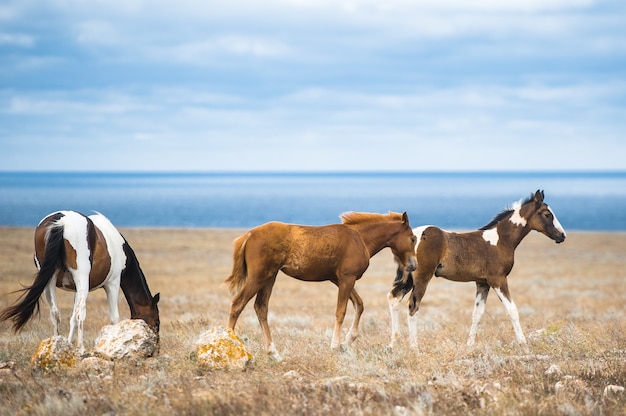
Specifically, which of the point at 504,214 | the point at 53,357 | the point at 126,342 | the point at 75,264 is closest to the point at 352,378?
the point at 126,342

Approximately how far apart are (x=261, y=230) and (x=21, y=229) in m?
47.2

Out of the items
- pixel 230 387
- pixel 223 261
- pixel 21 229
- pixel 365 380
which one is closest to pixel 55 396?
pixel 230 387

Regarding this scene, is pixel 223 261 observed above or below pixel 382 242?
below

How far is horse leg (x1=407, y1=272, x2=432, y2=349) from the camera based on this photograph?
34.9 ft

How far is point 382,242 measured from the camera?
10.7 metres

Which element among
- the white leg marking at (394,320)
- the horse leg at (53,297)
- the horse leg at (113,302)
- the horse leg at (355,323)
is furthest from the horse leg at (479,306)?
the horse leg at (53,297)

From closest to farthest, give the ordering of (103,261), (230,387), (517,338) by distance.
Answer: (230,387) < (103,261) < (517,338)

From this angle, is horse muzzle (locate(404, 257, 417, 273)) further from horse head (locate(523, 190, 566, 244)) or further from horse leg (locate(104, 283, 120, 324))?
horse leg (locate(104, 283, 120, 324))

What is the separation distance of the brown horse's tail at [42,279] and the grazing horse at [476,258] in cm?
536

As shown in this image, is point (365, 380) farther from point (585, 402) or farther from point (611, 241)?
point (611, 241)

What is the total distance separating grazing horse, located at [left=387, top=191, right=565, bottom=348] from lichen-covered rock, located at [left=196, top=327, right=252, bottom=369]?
10.8 feet

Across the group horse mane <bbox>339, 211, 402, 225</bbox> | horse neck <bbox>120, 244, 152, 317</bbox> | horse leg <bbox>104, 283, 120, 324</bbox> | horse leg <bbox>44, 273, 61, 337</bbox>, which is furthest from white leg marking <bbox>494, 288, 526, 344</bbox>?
horse leg <bbox>44, 273, 61, 337</bbox>

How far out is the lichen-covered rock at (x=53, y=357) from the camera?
26.8 ft

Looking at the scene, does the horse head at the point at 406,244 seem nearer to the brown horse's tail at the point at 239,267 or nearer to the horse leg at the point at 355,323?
the horse leg at the point at 355,323
